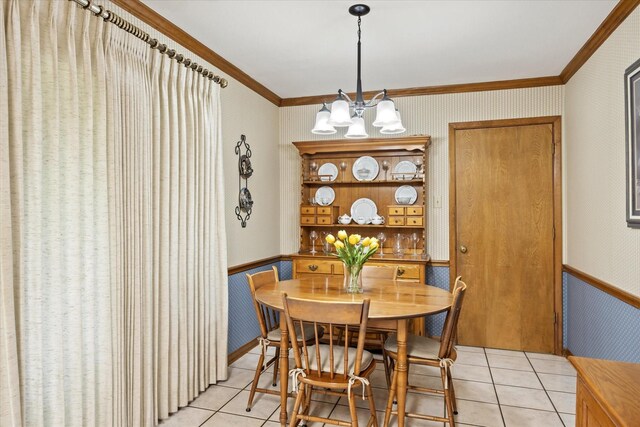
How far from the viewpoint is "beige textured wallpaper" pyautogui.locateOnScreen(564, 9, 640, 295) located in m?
2.49

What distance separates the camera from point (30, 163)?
1726 mm

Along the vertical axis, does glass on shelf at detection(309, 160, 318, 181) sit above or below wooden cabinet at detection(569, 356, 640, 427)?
above

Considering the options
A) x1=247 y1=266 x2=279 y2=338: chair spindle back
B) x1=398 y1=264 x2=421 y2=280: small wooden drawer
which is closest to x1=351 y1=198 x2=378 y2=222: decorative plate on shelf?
x1=398 y1=264 x2=421 y2=280: small wooden drawer

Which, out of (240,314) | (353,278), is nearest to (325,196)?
(240,314)

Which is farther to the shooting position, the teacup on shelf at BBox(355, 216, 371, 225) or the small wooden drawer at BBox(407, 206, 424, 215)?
the teacup on shelf at BBox(355, 216, 371, 225)

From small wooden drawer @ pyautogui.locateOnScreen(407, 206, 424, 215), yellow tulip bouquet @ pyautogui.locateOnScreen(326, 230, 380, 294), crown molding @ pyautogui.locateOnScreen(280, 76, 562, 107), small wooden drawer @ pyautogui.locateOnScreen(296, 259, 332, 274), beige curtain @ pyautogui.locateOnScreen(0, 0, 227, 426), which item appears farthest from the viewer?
small wooden drawer @ pyautogui.locateOnScreen(296, 259, 332, 274)

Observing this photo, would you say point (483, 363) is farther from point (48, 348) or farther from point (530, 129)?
point (48, 348)

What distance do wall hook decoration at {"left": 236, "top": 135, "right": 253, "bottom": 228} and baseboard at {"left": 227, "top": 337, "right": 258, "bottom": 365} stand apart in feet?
3.64

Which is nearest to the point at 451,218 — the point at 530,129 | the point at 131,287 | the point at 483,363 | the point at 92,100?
the point at 530,129

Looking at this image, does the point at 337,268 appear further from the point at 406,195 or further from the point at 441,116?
the point at 441,116

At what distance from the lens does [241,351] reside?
371cm

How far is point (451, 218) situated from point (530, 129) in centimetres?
111

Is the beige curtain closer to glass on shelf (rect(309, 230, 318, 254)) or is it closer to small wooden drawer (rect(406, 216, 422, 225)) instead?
glass on shelf (rect(309, 230, 318, 254))

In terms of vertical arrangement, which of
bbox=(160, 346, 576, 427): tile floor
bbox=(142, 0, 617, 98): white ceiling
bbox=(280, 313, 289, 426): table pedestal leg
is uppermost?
bbox=(142, 0, 617, 98): white ceiling
